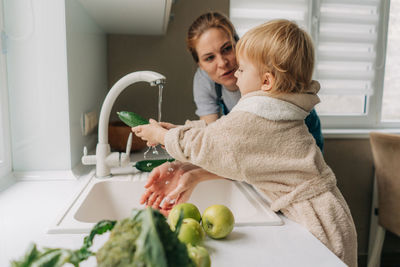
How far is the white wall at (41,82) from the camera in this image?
98 cm

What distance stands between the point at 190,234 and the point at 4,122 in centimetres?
74

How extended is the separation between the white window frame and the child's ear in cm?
76

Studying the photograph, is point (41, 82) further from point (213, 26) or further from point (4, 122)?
point (213, 26)

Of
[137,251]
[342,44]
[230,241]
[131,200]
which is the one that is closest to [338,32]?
[342,44]

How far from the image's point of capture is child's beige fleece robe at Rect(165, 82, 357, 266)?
734 mm

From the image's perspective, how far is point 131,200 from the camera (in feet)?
3.44

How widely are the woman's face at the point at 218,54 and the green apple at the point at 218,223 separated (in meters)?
0.69

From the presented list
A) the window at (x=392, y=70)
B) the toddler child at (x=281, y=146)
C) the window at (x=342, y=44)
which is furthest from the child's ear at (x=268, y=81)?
the window at (x=392, y=70)

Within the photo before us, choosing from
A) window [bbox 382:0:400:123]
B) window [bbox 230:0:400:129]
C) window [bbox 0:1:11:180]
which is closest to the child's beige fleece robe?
window [bbox 0:1:11:180]

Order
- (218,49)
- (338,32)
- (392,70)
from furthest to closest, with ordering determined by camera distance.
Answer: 1. (392,70)
2. (338,32)
3. (218,49)

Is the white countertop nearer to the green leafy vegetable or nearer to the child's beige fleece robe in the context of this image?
the child's beige fleece robe

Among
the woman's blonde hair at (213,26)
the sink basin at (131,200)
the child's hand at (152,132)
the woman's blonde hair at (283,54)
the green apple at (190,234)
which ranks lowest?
the sink basin at (131,200)

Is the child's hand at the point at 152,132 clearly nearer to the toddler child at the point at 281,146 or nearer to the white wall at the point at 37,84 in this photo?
the toddler child at the point at 281,146

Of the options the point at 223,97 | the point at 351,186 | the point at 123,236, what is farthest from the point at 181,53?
the point at 123,236
